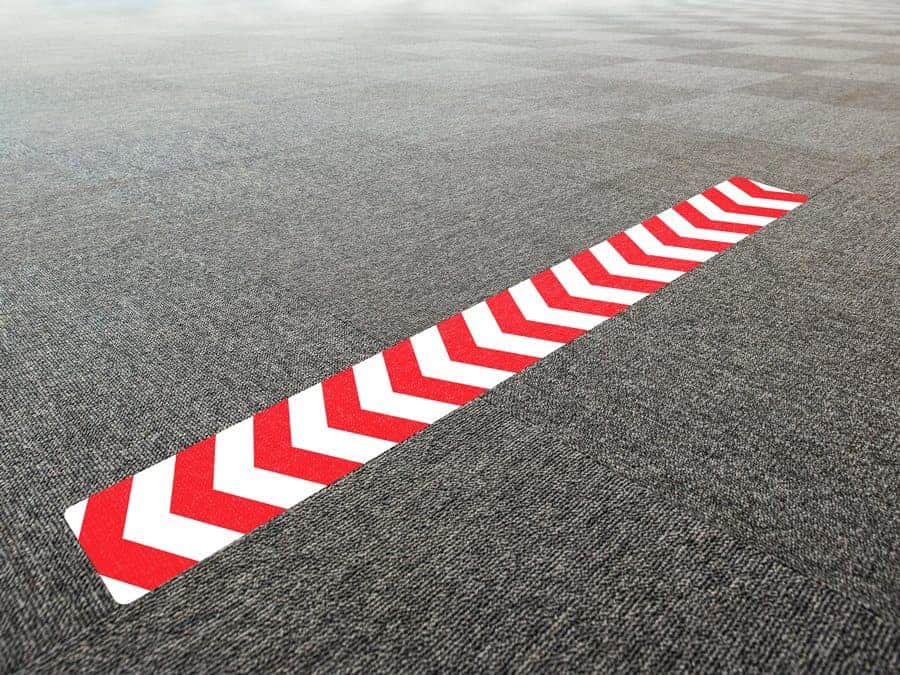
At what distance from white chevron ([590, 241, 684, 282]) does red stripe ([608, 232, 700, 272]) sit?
0.02 m

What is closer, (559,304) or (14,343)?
(14,343)

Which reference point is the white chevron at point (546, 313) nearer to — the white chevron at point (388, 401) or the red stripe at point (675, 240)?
the white chevron at point (388, 401)

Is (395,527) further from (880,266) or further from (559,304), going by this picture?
(880,266)

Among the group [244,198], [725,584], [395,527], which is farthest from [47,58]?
[725,584]

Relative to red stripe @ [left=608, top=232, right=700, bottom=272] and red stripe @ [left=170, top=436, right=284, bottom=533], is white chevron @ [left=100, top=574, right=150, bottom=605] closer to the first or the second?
red stripe @ [left=170, top=436, right=284, bottom=533]

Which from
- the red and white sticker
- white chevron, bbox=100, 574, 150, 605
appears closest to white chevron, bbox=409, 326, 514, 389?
the red and white sticker

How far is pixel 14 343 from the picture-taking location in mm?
1885

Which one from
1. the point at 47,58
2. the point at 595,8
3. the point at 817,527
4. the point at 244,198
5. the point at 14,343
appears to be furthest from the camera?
the point at 595,8

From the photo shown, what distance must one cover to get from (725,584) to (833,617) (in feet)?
0.52

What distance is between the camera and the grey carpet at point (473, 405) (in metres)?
1.12

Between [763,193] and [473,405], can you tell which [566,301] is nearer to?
[473,405]

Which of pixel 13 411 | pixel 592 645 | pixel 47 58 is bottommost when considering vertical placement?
pixel 592 645

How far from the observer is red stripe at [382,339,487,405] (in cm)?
170

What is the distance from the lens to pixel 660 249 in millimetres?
2473
